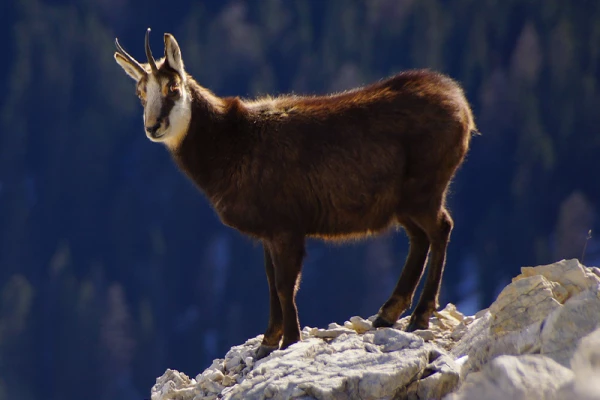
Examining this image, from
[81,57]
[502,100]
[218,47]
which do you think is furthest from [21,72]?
[502,100]

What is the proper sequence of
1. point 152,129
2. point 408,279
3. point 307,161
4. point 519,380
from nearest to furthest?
point 519,380 → point 152,129 → point 307,161 → point 408,279

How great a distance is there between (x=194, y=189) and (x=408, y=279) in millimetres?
37906

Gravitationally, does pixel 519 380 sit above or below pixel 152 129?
below

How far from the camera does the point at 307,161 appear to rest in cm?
1027

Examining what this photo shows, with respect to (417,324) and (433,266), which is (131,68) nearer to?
(433,266)

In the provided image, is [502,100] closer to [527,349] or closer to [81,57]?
[81,57]

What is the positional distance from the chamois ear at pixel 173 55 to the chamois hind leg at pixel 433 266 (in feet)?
9.27

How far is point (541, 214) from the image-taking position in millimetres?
43469

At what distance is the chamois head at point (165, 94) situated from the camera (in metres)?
10.1

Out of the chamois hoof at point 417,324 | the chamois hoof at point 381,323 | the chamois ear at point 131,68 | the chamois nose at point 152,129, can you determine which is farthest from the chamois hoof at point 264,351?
the chamois ear at point 131,68

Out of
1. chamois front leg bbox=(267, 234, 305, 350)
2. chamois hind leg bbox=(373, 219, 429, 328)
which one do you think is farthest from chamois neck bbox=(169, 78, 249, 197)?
chamois hind leg bbox=(373, 219, 429, 328)

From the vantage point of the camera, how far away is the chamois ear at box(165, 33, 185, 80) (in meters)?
10.1

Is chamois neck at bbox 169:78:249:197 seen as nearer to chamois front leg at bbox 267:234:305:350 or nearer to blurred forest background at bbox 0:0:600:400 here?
chamois front leg at bbox 267:234:305:350

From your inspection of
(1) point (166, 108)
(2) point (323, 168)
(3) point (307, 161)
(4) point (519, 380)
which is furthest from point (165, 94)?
(4) point (519, 380)
